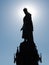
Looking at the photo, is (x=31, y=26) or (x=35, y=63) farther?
(x=31, y=26)

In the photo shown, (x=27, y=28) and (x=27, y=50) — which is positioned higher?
(x=27, y=28)

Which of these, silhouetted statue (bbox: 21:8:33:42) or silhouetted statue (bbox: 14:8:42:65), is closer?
silhouetted statue (bbox: 14:8:42:65)

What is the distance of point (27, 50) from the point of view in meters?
28.2

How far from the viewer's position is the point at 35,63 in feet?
90.5

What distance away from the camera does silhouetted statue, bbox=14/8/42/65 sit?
90.9 ft

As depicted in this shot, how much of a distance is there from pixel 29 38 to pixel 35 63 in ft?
12.0

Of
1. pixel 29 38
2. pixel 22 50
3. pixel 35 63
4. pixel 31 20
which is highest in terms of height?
pixel 31 20

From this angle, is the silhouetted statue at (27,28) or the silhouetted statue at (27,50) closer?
the silhouetted statue at (27,50)

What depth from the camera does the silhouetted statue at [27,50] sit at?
27719 millimetres

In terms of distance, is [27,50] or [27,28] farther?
[27,28]

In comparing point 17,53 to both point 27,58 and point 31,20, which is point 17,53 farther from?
point 31,20

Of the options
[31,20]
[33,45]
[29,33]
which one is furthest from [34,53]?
[31,20]

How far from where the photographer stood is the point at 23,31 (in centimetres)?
2995

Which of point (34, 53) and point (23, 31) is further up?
point (23, 31)
